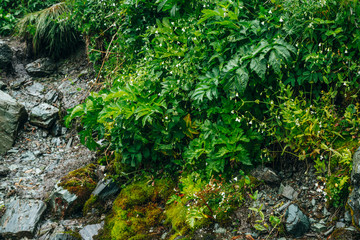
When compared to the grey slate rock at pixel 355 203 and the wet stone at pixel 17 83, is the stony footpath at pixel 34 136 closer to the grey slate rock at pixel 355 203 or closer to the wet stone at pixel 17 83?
the wet stone at pixel 17 83

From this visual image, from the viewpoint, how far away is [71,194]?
4277 millimetres

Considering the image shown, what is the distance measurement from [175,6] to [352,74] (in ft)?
7.30

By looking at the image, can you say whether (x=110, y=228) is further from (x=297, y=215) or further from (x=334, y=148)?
(x=334, y=148)

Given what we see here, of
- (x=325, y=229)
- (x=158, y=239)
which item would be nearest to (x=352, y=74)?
(x=325, y=229)

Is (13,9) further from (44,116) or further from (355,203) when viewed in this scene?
(355,203)

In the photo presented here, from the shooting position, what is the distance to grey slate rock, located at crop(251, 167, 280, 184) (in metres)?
3.26

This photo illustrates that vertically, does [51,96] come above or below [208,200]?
above

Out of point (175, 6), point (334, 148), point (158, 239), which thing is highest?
point (175, 6)

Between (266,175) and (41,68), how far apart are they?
6.00 meters

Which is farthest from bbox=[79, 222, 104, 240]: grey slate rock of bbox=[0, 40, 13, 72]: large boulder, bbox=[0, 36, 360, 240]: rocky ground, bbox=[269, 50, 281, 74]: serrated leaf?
bbox=[0, 40, 13, 72]: large boulder

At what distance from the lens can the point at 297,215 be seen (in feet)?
9.32

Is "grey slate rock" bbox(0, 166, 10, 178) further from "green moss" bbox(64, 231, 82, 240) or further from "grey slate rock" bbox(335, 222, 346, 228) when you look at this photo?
"grey slate rock" bbox(335, 222, 346, 228)

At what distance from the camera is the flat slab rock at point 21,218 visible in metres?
4.03

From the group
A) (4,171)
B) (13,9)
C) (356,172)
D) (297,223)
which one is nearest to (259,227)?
(297,223)
